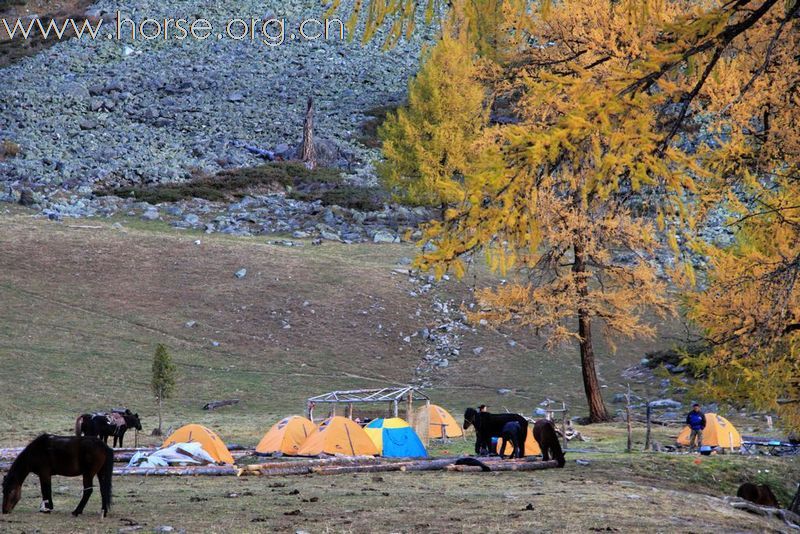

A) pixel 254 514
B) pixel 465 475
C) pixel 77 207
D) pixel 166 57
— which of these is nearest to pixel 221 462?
pixel 465 475

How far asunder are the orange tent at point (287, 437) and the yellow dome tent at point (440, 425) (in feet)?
16.0

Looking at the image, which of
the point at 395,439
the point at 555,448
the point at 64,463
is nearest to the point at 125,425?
the point at 395,439

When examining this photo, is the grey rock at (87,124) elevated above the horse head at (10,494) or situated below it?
above

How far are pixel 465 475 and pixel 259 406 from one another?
13295 millimetres

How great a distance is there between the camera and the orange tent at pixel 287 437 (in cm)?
2173

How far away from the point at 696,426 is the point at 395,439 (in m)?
7.13

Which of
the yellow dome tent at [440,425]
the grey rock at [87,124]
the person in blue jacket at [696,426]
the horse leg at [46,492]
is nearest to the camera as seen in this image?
the horse leg at [46,492]

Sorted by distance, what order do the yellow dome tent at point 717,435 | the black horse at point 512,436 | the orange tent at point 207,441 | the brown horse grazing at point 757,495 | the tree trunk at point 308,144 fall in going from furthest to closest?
the tree trunk at point 308,144 → the yellow dome tent at point 717,435 → the black horse at point 512,436 → the orange tent at point 207,441 → the brown horse grazing at point 757,495

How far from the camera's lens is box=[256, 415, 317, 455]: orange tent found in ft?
71.3

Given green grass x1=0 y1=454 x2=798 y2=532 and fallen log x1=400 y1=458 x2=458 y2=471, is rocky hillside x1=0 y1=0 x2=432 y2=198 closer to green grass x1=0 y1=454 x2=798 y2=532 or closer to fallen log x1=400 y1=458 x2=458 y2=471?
fallen log x1=400 y1=458 x2=458 y2=471

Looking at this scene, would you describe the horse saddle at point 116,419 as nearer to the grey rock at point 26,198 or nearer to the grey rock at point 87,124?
the grey rock at point 26,198
